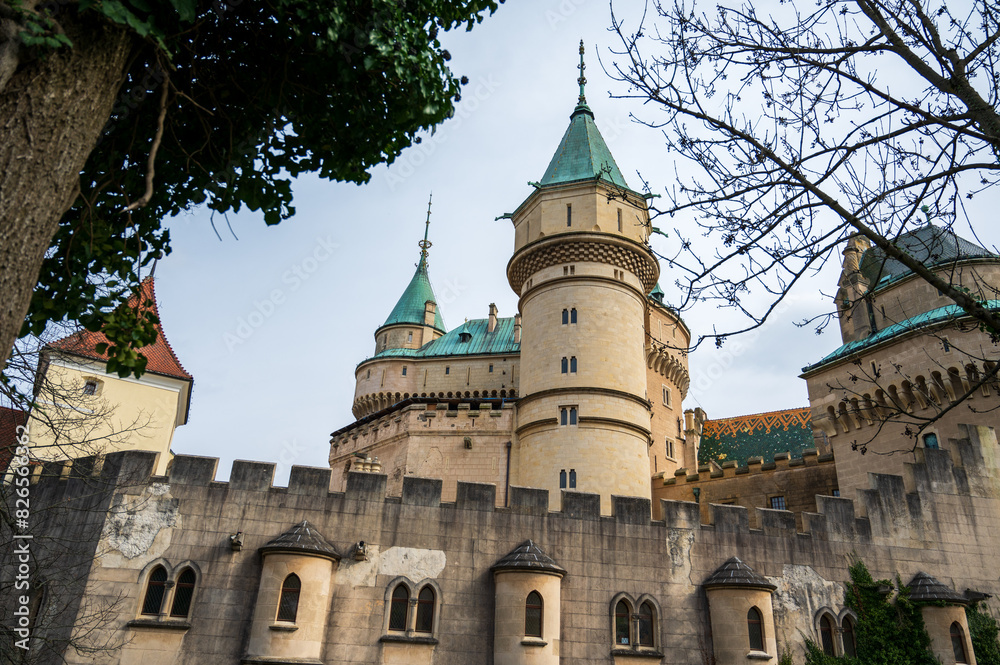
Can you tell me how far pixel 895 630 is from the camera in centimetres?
1886

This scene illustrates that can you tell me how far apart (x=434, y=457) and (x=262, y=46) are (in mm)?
26831

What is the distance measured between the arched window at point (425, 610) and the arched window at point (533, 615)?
88.8 inches

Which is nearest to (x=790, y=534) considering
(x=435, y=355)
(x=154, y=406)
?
(x=154, y=406)

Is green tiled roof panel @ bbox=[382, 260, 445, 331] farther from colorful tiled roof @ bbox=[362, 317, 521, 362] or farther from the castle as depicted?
the castle

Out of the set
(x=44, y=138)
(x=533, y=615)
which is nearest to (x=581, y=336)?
(x=533, y=615)

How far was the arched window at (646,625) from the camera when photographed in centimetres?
1805

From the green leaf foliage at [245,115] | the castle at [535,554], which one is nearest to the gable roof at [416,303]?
the castle at [535,554]

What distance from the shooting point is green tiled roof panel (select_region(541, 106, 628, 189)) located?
33.1m

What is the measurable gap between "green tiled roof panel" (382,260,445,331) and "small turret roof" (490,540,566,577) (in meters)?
33.1

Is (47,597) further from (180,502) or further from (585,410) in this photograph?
(585,410)

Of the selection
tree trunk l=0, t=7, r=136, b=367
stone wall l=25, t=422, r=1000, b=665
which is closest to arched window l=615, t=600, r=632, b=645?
stone wall l=25, t=422, r=1000, b=665

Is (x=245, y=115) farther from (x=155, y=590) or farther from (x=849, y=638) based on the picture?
(x=849, y=638)

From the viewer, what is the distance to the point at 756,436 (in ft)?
150

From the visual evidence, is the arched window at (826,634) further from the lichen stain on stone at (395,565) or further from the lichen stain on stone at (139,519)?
the lichen stain on stone at (139,519)
